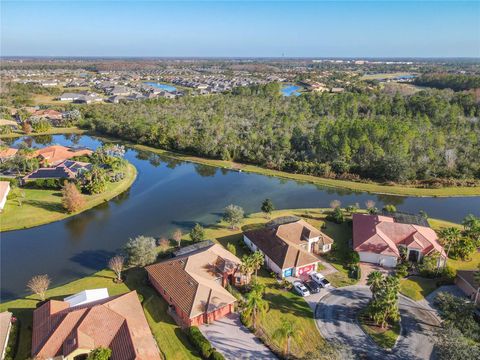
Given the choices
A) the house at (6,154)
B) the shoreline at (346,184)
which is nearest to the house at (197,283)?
the shoreline at (346,184)

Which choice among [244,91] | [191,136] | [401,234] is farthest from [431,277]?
[244,91]

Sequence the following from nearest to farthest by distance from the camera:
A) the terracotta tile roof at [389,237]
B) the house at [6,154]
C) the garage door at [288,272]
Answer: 1. the garage door at [288,272]
2. the terracotta tile roof at [389,237]
3. the house at [6,154]

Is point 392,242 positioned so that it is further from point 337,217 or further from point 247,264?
point 247,264

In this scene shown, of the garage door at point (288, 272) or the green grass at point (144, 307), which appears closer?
the green grass at point (144, 307)

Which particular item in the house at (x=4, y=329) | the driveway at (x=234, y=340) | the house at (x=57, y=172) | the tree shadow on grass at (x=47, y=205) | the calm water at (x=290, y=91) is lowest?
the driveway at (x=234, y=340)

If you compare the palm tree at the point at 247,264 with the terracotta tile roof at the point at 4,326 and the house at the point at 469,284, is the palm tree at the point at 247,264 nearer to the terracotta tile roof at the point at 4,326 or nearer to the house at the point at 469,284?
the terracotta tile roof at the point at 4,326

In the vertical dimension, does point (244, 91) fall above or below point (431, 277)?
above

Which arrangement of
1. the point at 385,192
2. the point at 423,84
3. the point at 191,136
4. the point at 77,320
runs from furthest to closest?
1. the point at 423,84
2. the point at 191,136
3. the point at 385,192
4. the point at 77,320

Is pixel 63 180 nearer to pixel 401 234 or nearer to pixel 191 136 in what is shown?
pixel 191 136
